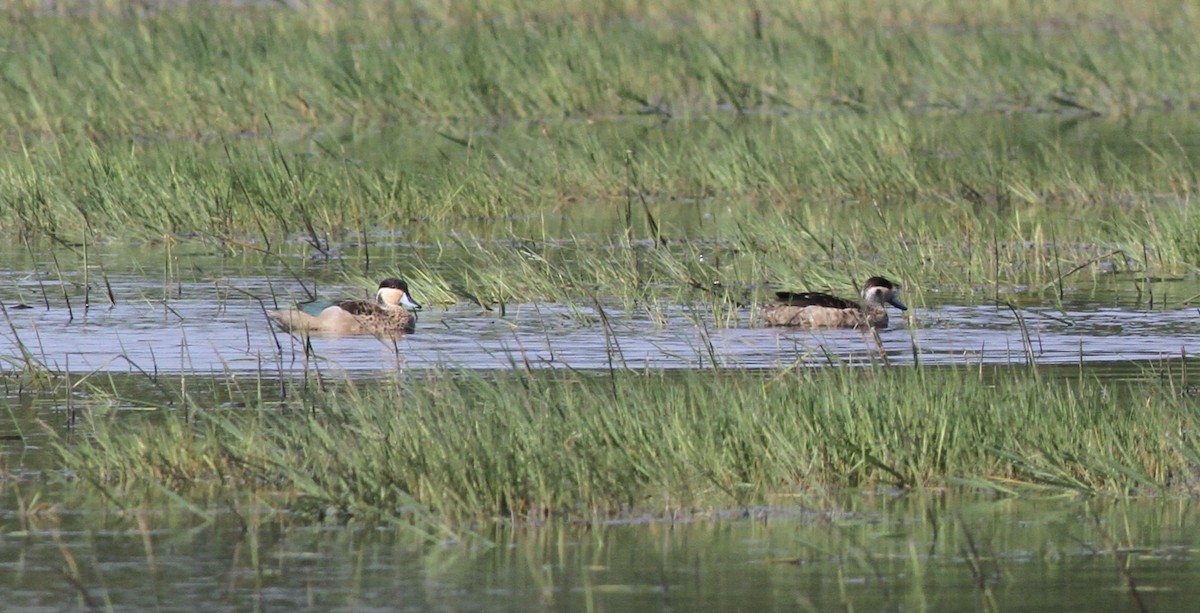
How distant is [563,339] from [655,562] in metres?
4.57

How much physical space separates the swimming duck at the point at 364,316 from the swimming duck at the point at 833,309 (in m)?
1.83

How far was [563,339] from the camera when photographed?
11305 millimetres

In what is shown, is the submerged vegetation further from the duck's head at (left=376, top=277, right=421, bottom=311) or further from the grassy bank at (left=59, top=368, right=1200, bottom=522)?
the duck's head at (left=376, top=277, right=421, bottom=311)

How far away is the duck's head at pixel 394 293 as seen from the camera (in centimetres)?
1207

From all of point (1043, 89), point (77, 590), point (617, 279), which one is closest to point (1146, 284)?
point (617, 279)

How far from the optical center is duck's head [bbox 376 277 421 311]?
1207cm

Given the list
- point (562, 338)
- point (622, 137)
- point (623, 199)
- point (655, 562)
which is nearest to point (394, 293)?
point (562, 338)

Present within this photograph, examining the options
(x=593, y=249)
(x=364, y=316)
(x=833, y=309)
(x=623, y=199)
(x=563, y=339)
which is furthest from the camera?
(x=623, y=199)

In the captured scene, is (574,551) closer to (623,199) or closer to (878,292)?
(878,292)

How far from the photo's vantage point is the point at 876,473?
7945 millimetres

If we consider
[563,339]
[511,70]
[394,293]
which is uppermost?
[511,70]

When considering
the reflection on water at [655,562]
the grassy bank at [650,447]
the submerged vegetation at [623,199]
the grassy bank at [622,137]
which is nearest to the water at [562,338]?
the submerged vegetation at [623,199]

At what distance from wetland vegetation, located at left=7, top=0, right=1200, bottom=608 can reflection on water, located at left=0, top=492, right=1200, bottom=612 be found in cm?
6

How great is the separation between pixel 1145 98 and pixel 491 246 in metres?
11.4
